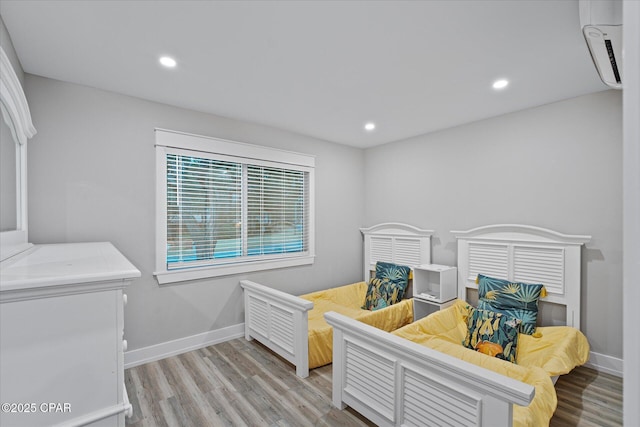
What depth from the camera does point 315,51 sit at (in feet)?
6.93

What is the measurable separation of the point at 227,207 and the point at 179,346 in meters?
1.50

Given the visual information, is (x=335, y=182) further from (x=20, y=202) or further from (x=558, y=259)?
(x=20, y=202)

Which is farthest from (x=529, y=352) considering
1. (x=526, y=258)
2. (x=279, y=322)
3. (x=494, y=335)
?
(x=279, y=322)

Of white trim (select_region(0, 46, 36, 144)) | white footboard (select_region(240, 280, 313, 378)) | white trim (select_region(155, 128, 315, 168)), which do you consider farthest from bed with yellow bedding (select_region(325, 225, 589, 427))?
white trim (select_region(0, 46, 36, 144))

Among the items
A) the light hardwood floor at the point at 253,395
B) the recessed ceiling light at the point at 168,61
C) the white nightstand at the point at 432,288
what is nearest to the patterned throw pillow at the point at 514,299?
the white nightstand at the point at 432,288

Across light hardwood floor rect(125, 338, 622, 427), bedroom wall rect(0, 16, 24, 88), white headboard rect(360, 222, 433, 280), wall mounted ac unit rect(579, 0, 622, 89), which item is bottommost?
light hardwood floor rect(125, 338, 622, 427)

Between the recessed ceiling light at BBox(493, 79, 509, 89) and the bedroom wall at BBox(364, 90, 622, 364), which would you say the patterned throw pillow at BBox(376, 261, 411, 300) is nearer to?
the bedroom wall at BBox(364, 90, 622, 364)

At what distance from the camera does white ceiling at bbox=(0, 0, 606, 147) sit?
173cm

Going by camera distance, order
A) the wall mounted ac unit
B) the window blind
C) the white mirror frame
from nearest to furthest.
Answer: the wall mounted ac unit
the white mirror frame
the window blind

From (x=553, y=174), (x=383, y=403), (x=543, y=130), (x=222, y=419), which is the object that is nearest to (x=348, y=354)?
(x=383, y=403)

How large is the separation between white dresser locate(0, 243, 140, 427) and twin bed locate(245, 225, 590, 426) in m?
1.41

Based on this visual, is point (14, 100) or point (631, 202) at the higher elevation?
point (14, 100)

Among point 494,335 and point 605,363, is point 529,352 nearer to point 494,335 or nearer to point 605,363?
point 494,335

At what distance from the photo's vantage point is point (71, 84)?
259 cm
